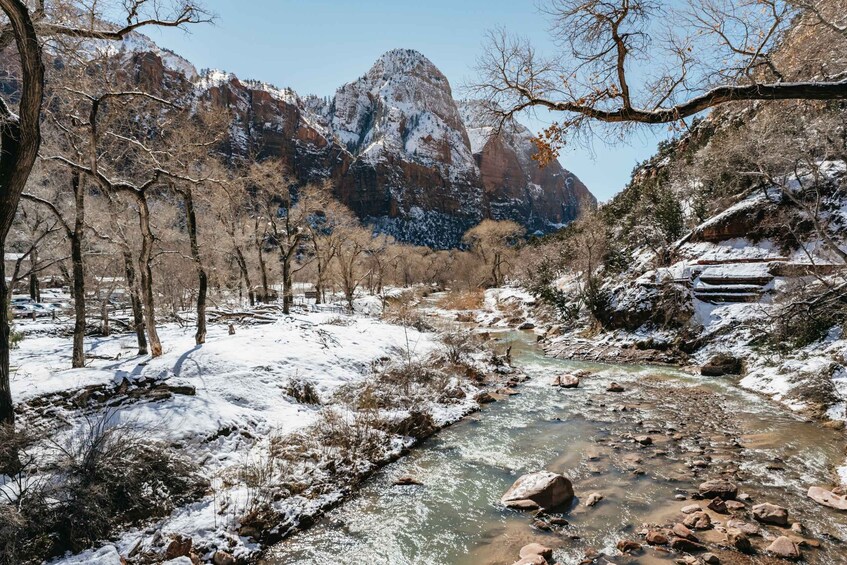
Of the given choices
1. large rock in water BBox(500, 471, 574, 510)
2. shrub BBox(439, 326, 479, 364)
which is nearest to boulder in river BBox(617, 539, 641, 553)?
large rock in water BBox(500, 471, 574, 510)

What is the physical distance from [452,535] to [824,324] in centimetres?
1352

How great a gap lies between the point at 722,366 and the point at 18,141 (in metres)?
19.2

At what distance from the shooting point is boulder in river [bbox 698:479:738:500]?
612cm

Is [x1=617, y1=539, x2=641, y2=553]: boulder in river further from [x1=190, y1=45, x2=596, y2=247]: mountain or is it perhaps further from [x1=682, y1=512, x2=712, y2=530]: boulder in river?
[x1=190, y1=45, x2=596, y2=247]: mountain

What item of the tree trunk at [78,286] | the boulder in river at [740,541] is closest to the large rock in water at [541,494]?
the boulder in river at [740,541]

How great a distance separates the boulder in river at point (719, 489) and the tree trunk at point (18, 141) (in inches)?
396

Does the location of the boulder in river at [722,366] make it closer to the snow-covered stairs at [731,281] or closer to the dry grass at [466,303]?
the snow-covered stairs at [731,281]

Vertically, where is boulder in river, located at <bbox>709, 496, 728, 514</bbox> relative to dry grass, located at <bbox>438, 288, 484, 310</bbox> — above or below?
below

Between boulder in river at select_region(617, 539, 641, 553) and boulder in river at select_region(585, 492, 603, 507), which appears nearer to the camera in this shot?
boulder in river at select_region(617, 539, 641, 553)

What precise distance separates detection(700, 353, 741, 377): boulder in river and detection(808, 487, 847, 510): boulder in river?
942 centimetres

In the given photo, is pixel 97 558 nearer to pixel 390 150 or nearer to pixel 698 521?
pixel 698 521

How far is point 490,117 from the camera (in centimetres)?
542

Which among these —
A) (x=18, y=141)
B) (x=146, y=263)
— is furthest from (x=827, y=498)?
(x=146, y=263)

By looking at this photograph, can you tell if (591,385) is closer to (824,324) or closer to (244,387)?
(824,324)
